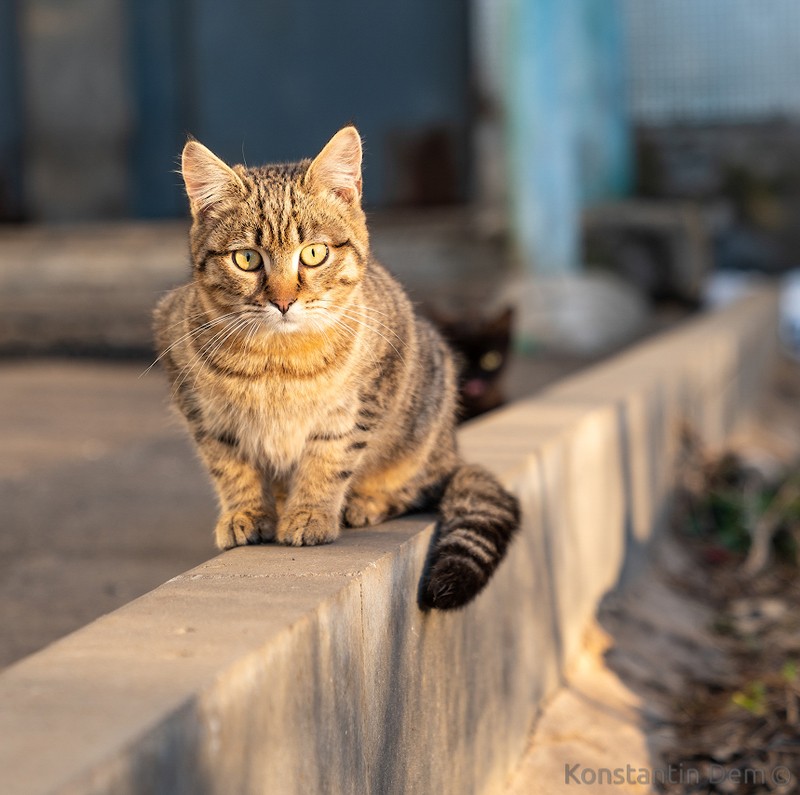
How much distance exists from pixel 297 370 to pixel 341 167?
47 cm

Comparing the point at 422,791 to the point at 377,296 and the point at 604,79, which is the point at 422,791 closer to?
the point at 377,296

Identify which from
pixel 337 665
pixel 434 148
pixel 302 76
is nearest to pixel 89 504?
pixel 337 665

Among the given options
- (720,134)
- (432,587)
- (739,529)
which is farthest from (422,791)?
(720,134)

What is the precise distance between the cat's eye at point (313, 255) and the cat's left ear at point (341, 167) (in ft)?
0.59

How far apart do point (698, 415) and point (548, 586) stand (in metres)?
2.78

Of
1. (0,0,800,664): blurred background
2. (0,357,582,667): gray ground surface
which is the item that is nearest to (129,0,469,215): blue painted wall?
(0,0,800,664): blurred background

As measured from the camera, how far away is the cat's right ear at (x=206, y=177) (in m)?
2.45

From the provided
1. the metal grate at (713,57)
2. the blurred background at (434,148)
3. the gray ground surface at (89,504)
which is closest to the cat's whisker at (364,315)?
the gray ground surface at (89,504)

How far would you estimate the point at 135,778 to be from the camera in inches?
49.0

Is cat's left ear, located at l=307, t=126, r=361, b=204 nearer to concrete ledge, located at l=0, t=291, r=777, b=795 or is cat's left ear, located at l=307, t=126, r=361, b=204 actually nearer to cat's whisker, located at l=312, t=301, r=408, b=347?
cat's whisker, located at l=312, t=301, r=408, b=347

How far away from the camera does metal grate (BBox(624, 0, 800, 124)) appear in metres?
10.5

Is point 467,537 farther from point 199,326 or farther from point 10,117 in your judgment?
point 10,117

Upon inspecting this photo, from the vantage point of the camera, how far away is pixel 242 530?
7.70 ft

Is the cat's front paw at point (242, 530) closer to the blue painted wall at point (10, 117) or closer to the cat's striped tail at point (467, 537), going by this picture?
the cat's striped tail at point (467, 537)
